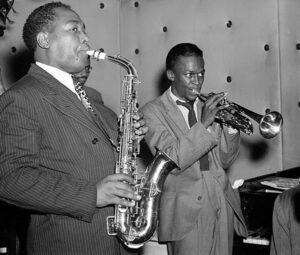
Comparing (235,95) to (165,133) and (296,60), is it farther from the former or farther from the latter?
(165,133)

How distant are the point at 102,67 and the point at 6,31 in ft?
3.38

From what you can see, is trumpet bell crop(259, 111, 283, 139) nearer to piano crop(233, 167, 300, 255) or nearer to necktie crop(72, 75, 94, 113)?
piano crop(233, 167, 300, 255)

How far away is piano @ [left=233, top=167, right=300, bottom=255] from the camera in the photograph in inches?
A: 122

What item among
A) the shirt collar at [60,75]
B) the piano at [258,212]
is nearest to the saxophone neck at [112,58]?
the shirt collar at [60,75]

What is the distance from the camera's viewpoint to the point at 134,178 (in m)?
2.38

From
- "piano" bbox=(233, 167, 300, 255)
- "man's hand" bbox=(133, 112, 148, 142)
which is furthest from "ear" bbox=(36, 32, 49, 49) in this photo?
"piano" bbox=(233, 167, 300, 255)

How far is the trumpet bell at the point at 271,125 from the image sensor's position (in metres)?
3.17

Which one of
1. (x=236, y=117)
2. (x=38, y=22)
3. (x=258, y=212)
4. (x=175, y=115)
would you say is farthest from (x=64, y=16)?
(x=258, y=212)

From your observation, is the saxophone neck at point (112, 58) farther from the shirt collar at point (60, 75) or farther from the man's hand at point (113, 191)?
the man's hand at point (113, 191)

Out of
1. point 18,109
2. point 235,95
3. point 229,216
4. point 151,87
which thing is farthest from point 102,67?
point 18,109

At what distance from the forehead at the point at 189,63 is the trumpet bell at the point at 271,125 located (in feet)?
1.96

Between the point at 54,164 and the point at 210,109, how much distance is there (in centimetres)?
128

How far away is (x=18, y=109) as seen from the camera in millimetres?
1855

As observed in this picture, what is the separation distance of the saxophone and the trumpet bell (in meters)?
0.83
